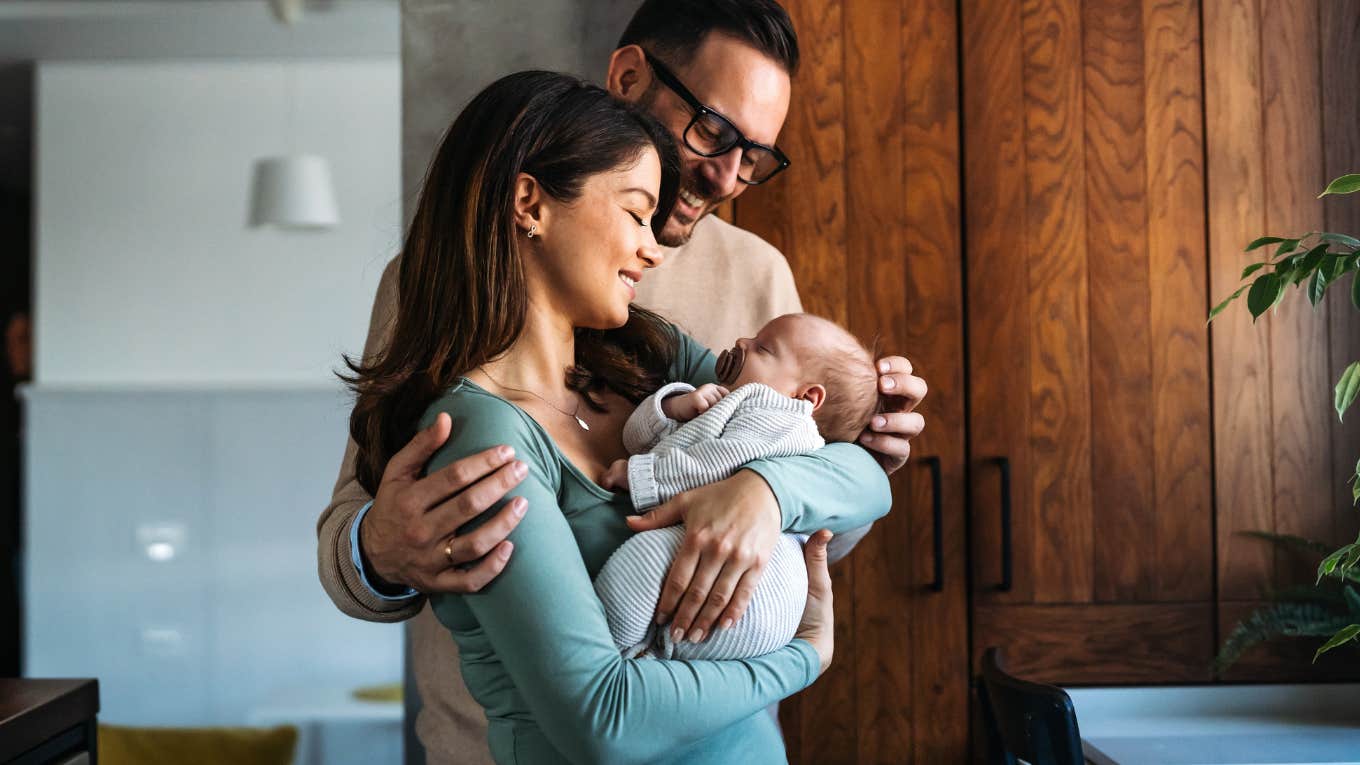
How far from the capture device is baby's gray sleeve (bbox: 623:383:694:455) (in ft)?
4.23

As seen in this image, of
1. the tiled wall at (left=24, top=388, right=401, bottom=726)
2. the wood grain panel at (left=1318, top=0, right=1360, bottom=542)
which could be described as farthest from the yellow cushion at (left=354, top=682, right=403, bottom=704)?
the wood grain panel at (left=1318, top=0, right=1360, bottom=542)

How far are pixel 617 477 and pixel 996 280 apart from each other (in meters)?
1.21

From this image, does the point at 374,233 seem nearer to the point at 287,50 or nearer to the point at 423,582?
the point at 287,50

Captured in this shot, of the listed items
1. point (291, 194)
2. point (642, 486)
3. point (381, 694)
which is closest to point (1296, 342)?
point (642, 486)

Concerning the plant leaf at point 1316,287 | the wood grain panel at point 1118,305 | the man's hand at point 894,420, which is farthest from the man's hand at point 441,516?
the wood grain panel at point 1118,305

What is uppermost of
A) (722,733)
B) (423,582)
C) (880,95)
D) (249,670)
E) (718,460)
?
(880,95)

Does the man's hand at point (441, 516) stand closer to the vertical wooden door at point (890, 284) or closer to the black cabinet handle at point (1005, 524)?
the vertical wooden door at point (890, 284)

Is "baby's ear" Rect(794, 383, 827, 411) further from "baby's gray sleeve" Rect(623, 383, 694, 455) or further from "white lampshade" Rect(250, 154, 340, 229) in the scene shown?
"white lampshade" Rect(250, 154, 340, 229)

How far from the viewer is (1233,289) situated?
84.7 inches

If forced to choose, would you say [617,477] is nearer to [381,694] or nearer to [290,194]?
[290,194]

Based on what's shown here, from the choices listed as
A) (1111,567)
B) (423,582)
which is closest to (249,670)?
(1111,567)

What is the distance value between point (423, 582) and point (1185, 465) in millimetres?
1590

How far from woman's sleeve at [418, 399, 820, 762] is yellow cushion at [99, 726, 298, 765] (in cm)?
316

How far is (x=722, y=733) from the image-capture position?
45.7 inches
